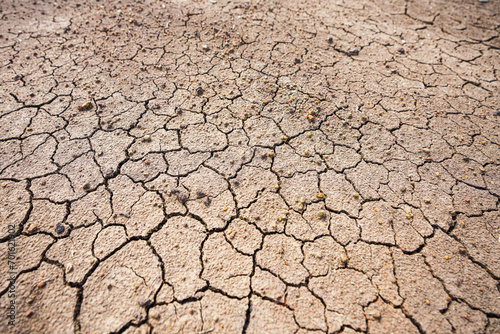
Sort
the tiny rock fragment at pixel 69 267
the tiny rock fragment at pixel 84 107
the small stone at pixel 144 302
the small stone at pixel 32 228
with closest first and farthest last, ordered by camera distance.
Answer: the small stone at pixel 144 302 → the tiny rock fragment at pixel 69 267 → the small stone at pixel 32 228 → the tiny rock fragment at pixel 84 107

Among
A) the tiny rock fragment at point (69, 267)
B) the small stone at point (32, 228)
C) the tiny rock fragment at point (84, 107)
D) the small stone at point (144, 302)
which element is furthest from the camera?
the tiny rock fragment at point (84, 107)

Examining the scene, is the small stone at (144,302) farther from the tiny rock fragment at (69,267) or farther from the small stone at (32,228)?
the small stone at (32,228)

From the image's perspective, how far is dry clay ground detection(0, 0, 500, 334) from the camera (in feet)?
5.51

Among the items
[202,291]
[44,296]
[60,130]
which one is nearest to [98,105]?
[60,130]

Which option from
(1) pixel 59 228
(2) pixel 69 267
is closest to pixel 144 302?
(2) pixel 69 267

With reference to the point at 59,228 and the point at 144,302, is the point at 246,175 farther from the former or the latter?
the point at 59,228

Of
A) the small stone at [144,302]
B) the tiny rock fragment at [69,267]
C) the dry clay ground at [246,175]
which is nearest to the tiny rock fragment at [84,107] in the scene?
the dry clay ground at [246,175]

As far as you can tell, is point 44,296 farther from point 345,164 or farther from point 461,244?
point 461,244

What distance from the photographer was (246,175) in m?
2.30

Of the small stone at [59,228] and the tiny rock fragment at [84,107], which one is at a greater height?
the tiny rock fragment at [84,107]

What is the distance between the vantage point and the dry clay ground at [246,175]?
66.2 inches

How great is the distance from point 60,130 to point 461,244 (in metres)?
3.93

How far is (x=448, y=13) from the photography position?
4.18 metres

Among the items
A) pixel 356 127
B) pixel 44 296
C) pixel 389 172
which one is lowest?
pixel 44 296
